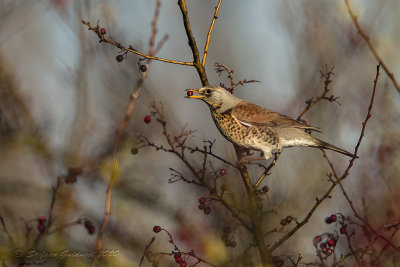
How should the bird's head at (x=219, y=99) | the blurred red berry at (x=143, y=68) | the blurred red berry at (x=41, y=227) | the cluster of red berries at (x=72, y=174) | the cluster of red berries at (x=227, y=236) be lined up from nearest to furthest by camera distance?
the blurred red berry at (x=41, y=227), the cluster of red berries at (x=227, y=236), the cluster of red berries at (x=72, y=174), the blurred red berry at (x=143, y=68), the bird's head at (x=219, y=99)

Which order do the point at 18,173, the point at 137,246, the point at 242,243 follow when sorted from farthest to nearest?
1. the point at 18,173
2. the point at 137,246
3. the point at 242,243

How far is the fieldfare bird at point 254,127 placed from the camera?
495 centimetres

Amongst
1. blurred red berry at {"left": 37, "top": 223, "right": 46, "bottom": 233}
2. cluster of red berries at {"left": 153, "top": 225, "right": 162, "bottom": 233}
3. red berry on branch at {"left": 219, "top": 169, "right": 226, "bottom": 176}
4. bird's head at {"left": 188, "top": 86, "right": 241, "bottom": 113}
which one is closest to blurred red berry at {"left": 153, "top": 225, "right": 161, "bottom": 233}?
cluster of red berries at {"left": 153, "top": 225, "right": 162, "bottom": 233}

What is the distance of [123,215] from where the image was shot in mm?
3510

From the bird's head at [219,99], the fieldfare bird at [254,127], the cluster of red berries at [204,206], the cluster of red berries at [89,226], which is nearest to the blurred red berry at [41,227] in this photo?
the cluster of red berries at [89,226]

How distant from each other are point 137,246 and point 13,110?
217 centimetres

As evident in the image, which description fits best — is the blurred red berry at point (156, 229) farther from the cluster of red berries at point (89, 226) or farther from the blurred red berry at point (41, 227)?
the blurred red berry at point (41, 227)

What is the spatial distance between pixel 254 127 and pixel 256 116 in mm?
244

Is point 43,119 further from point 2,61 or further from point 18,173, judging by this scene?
point 18,173

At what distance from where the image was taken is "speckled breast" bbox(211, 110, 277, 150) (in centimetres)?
493

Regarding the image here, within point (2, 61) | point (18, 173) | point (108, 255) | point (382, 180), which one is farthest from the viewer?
point (18, 173)

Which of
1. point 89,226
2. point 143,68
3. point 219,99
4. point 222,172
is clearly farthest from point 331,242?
point 219,99

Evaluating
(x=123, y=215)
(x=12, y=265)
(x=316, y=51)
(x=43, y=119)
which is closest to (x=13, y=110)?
(x=43, y=119)

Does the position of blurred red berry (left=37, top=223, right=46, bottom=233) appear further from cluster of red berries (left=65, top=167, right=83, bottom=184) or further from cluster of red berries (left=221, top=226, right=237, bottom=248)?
cluster of red berries (left=221, top=226, right=237, bottom=248)
